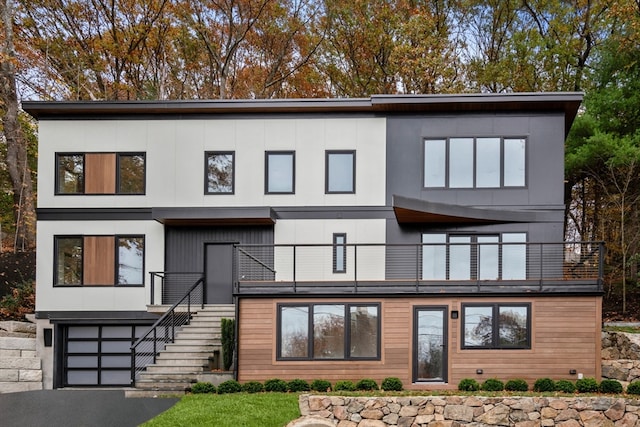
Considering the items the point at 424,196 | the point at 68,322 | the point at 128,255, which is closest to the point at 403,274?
the point at 424,196

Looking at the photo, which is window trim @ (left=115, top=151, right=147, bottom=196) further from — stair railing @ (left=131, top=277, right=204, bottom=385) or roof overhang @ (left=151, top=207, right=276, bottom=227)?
stair railing @ (left=131, top=277, right=204, bottom=385)

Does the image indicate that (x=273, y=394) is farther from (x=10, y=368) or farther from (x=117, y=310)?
(x=10, y=368)

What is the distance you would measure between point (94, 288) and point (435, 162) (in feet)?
32.9

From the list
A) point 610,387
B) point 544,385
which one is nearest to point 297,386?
point 544,385

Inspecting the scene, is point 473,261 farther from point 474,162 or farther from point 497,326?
point 474,162

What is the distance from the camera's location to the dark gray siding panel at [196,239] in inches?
618

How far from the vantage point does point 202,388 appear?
40.1 ft

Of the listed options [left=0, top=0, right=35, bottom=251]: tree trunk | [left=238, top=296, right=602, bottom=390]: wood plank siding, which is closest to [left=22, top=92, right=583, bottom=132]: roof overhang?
[left=238, top=296, right=602, bottom=390]: wood plank siding

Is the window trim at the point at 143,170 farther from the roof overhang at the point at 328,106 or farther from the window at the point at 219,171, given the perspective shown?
the window at the point at 219,171

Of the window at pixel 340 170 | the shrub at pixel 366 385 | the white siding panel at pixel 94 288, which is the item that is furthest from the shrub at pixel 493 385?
the white siding panel at pixel 94 288

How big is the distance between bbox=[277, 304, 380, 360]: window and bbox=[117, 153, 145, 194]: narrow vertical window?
19.3ft

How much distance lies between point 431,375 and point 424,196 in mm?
4893

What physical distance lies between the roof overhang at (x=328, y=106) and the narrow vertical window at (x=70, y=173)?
1.19m

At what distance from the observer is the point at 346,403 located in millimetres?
11367
